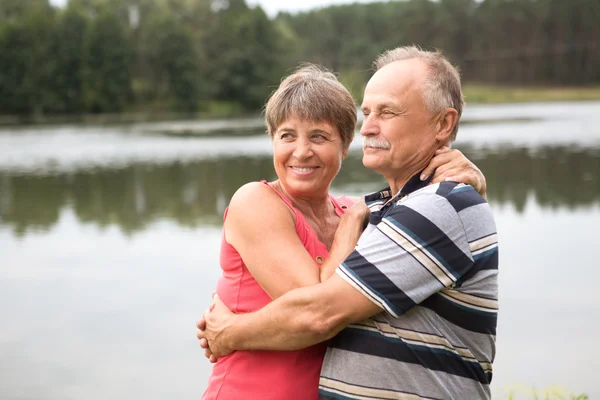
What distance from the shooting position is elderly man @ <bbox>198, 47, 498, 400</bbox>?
2.12 metres

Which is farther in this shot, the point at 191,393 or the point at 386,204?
the point at 191,393

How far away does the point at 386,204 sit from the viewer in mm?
2436

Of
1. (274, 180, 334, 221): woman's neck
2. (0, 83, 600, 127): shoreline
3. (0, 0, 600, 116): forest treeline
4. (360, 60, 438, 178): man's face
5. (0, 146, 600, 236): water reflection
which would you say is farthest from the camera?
(0, 0, 600, 116): forest treeline

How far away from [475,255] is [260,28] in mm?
74314

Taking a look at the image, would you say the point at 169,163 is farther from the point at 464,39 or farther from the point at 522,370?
the point at 464,39

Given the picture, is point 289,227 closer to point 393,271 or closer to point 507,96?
point 393,271

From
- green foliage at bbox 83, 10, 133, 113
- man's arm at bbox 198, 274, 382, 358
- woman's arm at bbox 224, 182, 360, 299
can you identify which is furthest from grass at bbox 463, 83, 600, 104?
man's arm at bbox 198, 274, 382, 358

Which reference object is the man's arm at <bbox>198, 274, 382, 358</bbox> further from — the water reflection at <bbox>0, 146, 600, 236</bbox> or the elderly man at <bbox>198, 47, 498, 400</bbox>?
the water reflection at <bbox>0, 146, 600, 236</bbox>

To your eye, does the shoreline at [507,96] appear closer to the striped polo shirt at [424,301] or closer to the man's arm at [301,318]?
the man's arm at [301,318]

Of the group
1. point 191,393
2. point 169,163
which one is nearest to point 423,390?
point 191,393

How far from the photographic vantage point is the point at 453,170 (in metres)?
2.29

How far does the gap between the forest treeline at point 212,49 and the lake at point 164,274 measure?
119 ft

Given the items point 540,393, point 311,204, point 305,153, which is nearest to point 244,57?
point 540,393

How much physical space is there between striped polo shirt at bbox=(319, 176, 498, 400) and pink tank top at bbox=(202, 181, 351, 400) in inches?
4.8
